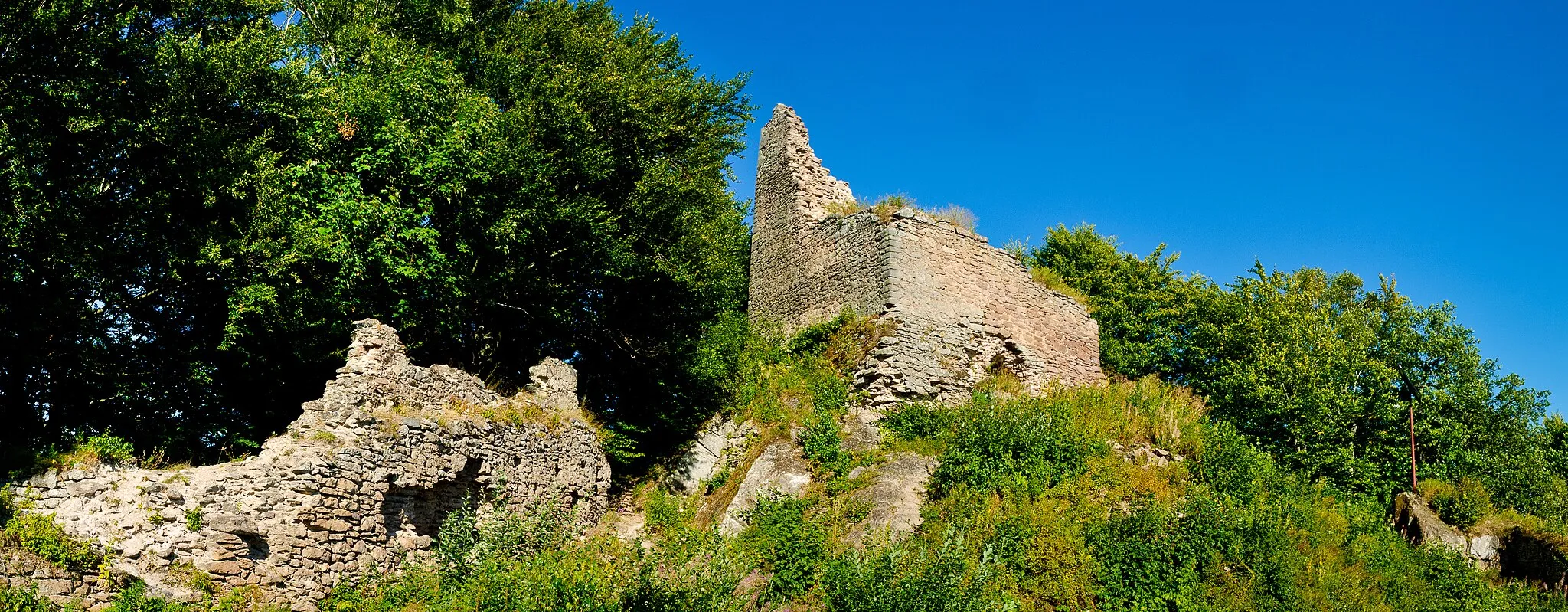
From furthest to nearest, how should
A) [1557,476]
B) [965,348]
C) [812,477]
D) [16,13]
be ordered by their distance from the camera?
[1557,476] → [965,348] → [812,477] → [16,13]

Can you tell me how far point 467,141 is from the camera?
1527cm

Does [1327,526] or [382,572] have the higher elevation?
[1327,526]

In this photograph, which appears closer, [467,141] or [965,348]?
[467,141]

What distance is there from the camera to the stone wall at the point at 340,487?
911 cm

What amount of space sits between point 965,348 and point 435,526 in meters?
9.29

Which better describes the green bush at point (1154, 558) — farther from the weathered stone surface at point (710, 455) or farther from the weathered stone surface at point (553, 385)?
the weathered stone surface at point (553, 385)

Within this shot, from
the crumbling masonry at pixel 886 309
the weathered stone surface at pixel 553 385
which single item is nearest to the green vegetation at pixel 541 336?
the crumbling masonry at pixel 886 309

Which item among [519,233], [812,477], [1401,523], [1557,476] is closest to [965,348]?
[812,477]

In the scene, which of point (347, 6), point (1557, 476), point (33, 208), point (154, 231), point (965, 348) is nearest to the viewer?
point (33, 208)

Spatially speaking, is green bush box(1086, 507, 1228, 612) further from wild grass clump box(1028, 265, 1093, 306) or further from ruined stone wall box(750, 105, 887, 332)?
wild grass clump box(1028, 265, 1093, 306)

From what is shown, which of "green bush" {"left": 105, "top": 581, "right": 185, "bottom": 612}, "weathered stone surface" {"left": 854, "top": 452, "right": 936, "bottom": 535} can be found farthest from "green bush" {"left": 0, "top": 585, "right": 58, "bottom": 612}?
"weathered stone surface" {"left": 854, "top": 452, "right": 936, "bottom": 535}

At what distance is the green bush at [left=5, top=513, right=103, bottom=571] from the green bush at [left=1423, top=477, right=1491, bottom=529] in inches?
885

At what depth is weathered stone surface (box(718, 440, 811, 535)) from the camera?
13633 millimetres

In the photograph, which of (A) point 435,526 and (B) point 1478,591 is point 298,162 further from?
(B) point 1478,591
